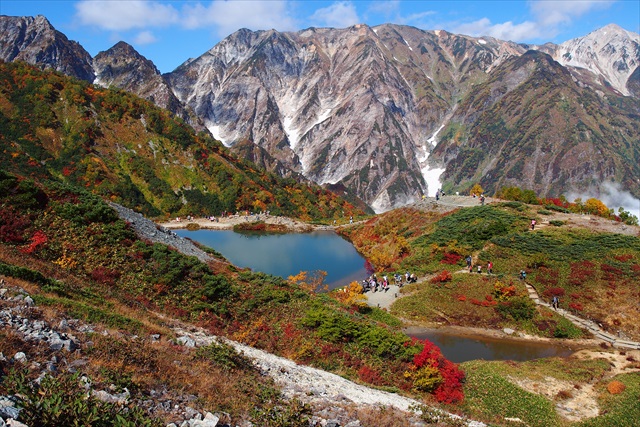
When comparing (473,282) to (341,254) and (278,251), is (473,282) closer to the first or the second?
(341,254)

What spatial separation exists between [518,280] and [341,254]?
3072 cm

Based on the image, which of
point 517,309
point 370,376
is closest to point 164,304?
point 370,376

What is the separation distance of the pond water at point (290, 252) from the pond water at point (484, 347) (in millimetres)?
17429

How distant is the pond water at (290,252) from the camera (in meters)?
58.9

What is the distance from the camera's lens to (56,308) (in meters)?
14.6

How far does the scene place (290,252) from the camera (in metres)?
69.8

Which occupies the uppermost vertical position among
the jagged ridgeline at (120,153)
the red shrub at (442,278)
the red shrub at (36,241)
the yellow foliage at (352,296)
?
the jagged ridgeline at (120,153)

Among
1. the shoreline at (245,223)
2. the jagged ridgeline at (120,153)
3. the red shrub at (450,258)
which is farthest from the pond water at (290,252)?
the jagged ridgeline at (120,153)

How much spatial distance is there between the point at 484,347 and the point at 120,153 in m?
96.1

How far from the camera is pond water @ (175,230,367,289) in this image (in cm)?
5891

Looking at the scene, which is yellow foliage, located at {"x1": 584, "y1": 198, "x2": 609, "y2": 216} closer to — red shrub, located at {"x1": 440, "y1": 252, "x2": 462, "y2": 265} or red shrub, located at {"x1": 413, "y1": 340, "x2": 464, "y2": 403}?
red shrub, located at {"x1": 440, "y1": 252, "x2": 462, "y2": 265}

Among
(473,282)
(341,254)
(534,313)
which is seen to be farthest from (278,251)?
(534,313)

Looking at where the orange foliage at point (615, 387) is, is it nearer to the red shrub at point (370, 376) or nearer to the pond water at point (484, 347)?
the pond water at point (484, 347)

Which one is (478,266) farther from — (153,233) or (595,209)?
(595,209)
